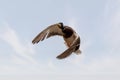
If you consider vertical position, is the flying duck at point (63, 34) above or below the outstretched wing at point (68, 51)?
above

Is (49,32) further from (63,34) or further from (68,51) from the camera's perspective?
(68,51)

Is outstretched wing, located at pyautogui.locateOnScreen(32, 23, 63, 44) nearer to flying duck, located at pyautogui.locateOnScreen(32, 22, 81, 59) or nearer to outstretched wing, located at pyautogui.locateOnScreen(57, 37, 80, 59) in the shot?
flying duck, located at pyautogui.locateOnScreen(32, 22, 81, 59)

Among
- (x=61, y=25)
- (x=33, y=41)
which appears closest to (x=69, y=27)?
(x=61, y=25)

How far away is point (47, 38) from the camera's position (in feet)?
20.5

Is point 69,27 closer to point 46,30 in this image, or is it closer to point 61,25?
point 61,25

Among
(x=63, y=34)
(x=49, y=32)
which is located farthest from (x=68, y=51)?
(x=63, y=34)

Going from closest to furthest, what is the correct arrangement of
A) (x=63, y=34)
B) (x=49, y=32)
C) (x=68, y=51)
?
(x=68, y=51)
(x=49, y=32)
(x=63, y=34)

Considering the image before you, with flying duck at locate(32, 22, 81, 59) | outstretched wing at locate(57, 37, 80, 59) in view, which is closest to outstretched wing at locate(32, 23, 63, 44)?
flying duck at locate(32, 22, 81, 59)

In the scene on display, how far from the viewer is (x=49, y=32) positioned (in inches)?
255

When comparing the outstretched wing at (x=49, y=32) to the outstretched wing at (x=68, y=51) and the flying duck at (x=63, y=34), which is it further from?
the outstretched wing at (x=68, y=51)

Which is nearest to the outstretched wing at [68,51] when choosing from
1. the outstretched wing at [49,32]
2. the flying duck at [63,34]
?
the flying duck at [63,34]

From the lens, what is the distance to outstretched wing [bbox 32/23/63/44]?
6.30 meters

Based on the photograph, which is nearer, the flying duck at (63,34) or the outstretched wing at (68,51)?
the outstretched wing at (68,51)

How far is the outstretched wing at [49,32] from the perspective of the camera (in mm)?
6302
